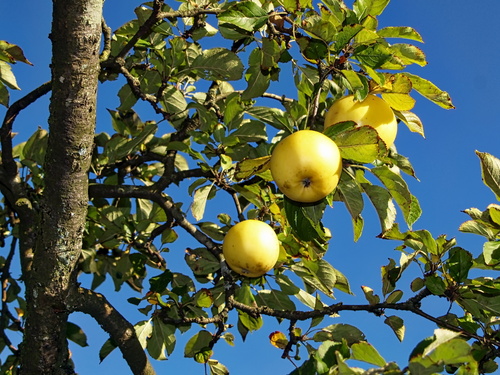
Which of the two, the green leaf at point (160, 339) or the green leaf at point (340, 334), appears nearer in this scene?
the green leaf at point (340, 334)

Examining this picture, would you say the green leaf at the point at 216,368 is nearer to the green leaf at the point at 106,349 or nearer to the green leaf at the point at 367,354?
the green leaf at the point at 106,349

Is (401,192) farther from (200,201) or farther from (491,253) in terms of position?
(200,201)

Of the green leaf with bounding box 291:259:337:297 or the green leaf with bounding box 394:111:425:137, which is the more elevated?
the green leaf with bounding box 394:111:425:137

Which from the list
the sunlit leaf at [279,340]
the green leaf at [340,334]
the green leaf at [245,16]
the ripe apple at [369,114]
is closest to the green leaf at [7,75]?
the green leaf at [245,16]

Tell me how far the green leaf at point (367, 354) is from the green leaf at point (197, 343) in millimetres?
1492

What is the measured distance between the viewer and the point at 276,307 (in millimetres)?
2828

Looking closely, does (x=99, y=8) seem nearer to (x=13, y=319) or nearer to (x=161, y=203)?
(x=161, y=203)

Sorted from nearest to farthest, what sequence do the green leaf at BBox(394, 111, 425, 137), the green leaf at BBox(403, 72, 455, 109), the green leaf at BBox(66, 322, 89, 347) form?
the green leaf at BBox(403, 72, 455, 109), the green leaf at BBox(394, 111, 425, 137), the green leaf at BBox(66, 322, 89, 347)

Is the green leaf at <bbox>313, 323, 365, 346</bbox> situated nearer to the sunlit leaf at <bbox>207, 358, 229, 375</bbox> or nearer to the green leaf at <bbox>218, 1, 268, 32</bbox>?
the sunlit leaf at <bbox>207, 358, 229, 375</bbox>

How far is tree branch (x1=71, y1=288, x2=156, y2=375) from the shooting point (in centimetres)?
293

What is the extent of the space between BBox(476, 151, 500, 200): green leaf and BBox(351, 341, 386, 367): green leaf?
907mm

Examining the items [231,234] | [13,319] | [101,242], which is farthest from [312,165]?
[13,319]

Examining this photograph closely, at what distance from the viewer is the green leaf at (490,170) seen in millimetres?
2017

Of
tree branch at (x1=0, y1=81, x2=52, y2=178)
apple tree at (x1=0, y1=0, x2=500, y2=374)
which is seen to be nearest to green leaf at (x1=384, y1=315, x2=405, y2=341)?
apple tree at (x1=0, y1=0, x2=500, y2=374)
